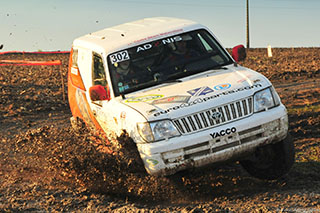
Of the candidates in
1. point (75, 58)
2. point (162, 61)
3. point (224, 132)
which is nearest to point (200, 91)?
point (224, 132)

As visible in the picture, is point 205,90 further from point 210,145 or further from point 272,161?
point 272,161

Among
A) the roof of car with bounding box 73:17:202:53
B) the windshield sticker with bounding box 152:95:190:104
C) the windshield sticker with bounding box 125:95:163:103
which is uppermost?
the roof of car with bounding box 73:17:202:53

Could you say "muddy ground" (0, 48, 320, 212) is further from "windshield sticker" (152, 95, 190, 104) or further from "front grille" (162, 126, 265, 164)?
"windshield sticker" (152, 95, 190, 104)

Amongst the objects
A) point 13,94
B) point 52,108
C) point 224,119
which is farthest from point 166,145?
point 13,94

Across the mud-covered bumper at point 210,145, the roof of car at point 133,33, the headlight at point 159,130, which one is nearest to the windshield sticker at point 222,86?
the mud-covered bumper at point 210,145

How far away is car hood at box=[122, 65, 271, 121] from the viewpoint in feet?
18.3

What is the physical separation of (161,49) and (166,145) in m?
1.85

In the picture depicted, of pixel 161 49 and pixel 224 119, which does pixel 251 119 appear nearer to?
pixel 224 119

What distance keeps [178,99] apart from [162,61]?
1.09 meters

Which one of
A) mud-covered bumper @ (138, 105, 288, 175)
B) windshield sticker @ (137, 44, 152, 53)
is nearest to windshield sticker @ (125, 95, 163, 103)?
mud-covered bumper @ (138, 105, 288, 175)

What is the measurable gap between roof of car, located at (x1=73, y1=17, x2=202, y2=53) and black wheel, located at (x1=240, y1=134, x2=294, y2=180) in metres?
1.97

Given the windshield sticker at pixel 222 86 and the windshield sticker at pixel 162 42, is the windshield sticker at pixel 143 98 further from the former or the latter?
the windshield sticker at pixel 162 42

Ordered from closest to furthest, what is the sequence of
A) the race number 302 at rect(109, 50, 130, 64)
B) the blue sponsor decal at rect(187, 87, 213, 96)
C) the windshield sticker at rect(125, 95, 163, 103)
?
the blue sponsor decal at rect(187, 87, 213, 96) < the windshield sticker at rect(125, 95, 163, 103) < the race number 302 at rect(109, 50, 130, 64)

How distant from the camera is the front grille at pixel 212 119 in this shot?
5.52 m
